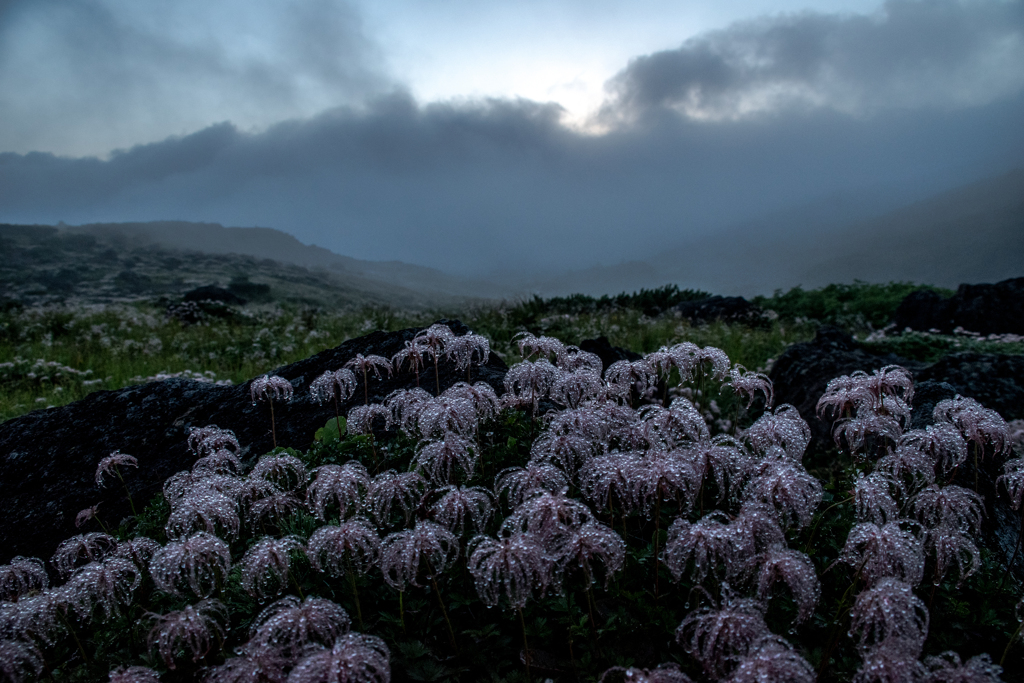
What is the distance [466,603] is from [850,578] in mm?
2682

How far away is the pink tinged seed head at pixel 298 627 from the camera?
282cm

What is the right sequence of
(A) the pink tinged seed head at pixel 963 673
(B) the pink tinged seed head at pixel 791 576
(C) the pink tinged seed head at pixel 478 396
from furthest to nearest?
(C) the pink tinged seed head at pixel 478 396 < (B) the pink tinged seed head at pixel 791 576 < (A) the pink tinged seed head at pixel 963 673

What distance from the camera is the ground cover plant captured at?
2943 mm

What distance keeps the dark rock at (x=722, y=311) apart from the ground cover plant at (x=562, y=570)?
1874 cm

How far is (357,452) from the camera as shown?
5.87 meters

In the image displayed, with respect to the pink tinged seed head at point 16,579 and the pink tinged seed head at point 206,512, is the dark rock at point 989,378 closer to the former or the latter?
the pink tinged seed head at point 206,512

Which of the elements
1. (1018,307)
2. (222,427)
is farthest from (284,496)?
(1018,307)

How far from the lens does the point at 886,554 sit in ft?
9.78

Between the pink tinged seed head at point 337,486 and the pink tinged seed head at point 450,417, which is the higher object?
the pink tinged seed head at point 450,417

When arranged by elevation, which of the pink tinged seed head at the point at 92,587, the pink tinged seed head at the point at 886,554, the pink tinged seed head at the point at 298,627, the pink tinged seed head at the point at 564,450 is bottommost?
the pink tinged seed head at the point at 92,587

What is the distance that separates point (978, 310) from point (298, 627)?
90.6ft

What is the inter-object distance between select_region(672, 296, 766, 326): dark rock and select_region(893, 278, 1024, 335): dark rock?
663cm

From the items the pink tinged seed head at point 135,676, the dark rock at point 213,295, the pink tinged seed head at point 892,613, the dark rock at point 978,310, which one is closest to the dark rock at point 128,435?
the pink tinged seed head at point 135,676

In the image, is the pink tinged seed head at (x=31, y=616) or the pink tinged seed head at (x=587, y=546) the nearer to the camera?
the pink tinged seed head at (x=587, y=546)
